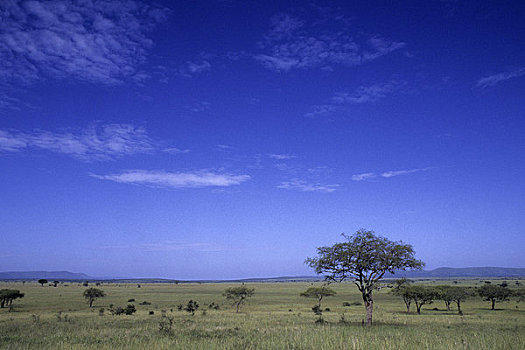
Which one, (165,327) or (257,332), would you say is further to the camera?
(165,327)

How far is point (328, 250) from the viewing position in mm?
27406

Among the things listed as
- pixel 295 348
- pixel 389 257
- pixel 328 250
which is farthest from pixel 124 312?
pixel 295 348

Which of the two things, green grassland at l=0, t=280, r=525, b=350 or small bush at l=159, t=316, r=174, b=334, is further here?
small bush at l=159, t=316, r=174, b=334

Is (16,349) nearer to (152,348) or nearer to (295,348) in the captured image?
(152,348)

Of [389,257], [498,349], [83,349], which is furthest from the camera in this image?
[389,257]

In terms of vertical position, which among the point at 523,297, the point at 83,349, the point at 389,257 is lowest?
the point at 523,297

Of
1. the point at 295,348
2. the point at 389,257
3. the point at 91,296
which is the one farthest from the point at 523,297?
the point at 91,296

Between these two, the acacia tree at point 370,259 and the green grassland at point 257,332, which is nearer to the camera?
the green grassland at point 257,332

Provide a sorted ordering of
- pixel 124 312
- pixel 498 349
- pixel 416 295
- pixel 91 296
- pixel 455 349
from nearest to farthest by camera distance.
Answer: pixel 455 349, pixel 498 349, pixel 124 312, pixel 416 295, pixel 91 296

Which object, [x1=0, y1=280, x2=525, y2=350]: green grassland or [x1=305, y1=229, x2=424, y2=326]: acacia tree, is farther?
[x1=305, y1=229, x2=424, y2=326]: acacia tree

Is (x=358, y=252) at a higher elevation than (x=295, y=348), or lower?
higher

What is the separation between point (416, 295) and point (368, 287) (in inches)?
1579

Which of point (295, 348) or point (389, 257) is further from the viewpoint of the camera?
point (389, 257)

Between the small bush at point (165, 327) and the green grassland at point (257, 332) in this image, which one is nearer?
the green grassland at point (257, 332)
